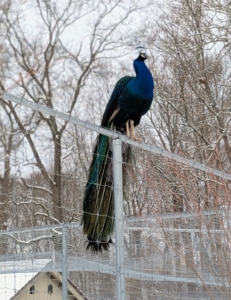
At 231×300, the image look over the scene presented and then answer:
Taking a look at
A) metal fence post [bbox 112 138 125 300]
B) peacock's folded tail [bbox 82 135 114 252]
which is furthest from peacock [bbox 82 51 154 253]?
metal fence post [bbox 112 138 125 300]

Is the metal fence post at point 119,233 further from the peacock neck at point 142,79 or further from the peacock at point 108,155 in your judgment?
the peacock neck at point 142,79

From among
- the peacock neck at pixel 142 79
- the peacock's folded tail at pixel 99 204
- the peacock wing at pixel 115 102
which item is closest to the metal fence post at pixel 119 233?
the peacock's folded tail at pixel 99 204

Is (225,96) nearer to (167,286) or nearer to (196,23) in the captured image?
(196,23)

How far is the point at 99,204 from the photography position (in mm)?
4949

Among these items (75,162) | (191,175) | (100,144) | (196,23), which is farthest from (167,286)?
(75,162)

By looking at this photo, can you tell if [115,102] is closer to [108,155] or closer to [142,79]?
[142,79]

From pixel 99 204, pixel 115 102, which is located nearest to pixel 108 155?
pixel 99 204

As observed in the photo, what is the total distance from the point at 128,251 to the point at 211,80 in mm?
7351

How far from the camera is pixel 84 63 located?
1873 cm

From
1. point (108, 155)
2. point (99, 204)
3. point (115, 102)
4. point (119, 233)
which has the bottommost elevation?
point (119, 233)

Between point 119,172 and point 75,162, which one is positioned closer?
point 119,172

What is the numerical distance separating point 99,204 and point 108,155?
17.1 inches

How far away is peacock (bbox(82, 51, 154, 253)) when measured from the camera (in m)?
4.89

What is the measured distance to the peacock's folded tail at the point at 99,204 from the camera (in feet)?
16.0
